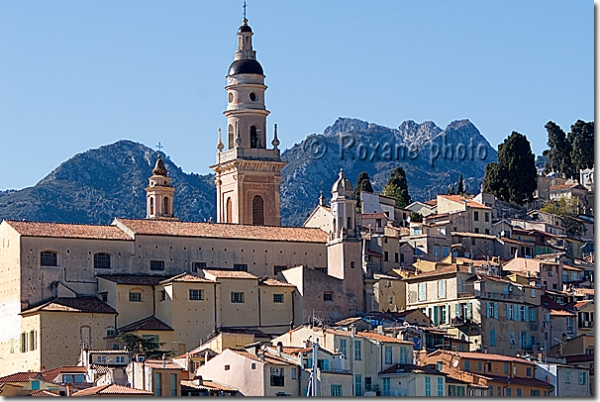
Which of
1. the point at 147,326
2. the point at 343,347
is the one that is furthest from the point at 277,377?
the point at 147,326

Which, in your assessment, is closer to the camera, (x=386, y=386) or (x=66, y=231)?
(x=386, y=386)

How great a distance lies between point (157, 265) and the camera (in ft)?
233

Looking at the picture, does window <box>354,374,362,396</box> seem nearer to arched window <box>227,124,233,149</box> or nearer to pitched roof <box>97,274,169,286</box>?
pitched roof <box>97,274,169,286</box>

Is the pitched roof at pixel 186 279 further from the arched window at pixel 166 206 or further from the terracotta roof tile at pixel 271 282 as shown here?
the arched window at pixel 166 206

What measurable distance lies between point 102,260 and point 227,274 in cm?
543

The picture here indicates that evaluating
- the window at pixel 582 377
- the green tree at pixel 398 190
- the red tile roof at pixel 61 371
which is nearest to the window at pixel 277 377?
the red tile roof at pixel 61 371

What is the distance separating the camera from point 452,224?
294ft

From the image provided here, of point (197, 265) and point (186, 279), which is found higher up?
point (197, 265)

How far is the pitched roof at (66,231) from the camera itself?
6881cm

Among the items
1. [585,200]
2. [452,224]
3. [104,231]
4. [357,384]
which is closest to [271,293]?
[104,231]

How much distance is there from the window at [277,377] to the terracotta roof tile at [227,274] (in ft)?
50.9

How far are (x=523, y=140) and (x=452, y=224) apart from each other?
12.8 m

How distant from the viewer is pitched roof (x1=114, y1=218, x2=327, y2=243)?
7162cm

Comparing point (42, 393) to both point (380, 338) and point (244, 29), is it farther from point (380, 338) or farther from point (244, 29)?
point (244, 29)
